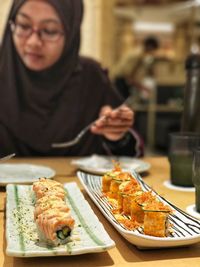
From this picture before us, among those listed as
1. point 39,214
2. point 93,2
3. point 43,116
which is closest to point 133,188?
point 39,214

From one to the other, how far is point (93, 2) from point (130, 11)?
6279mm

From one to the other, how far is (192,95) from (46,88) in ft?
2.56

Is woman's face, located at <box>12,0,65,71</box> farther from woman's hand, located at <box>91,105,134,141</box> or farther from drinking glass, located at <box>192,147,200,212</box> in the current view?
drinking glass, located at <box>192,147,200,212</box>

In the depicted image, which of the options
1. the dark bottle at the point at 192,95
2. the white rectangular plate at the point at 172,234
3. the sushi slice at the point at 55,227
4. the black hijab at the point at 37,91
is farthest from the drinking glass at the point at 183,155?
the black hijab at the point at 37,91

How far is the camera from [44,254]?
0.68 m

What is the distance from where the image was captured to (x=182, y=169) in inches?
49.5

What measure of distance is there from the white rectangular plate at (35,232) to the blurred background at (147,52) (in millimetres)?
961

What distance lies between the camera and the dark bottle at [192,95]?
1397mm

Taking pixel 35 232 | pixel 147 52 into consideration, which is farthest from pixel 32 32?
pixel 147 52

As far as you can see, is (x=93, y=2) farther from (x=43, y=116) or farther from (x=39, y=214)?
(x=39, y=214)

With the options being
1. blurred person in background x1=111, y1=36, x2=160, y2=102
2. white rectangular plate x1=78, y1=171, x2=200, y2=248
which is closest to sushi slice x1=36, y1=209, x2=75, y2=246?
white rectangular plate x1=78, y1=171, x2=200, y2=248

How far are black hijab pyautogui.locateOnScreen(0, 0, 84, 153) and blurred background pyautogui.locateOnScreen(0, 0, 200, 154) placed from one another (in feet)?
1.27

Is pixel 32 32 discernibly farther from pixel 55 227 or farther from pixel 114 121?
pixel 55 227

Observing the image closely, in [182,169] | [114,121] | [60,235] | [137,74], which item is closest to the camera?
[60,235]
